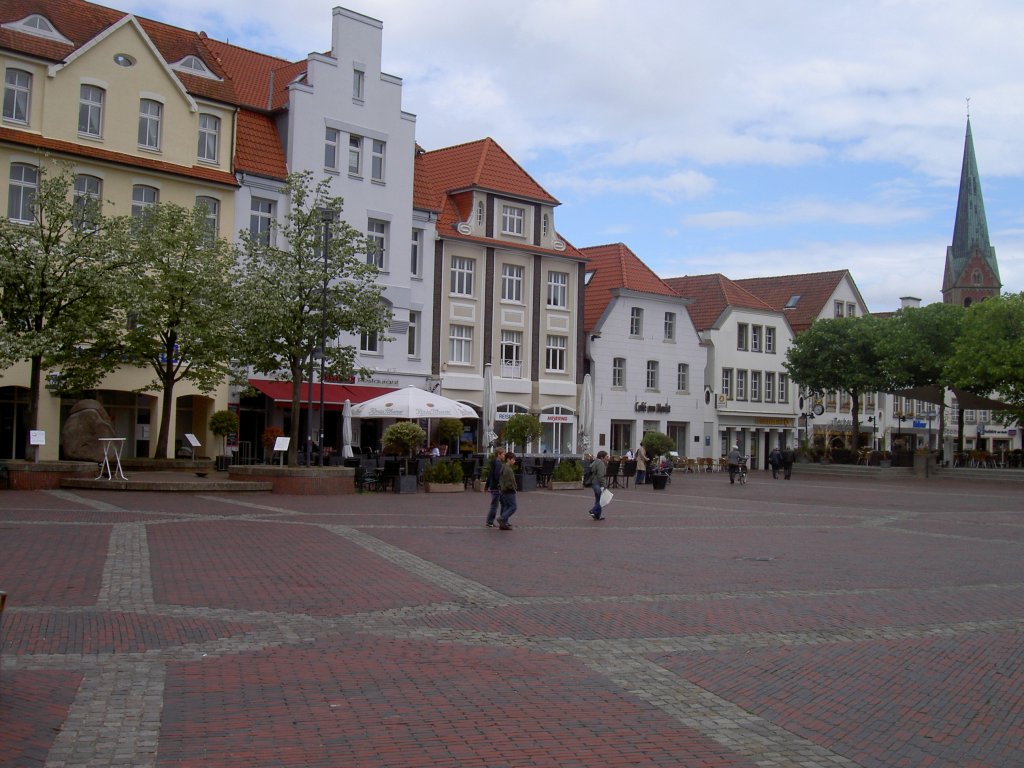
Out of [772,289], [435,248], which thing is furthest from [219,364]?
[772,289]

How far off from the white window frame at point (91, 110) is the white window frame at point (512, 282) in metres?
18.8

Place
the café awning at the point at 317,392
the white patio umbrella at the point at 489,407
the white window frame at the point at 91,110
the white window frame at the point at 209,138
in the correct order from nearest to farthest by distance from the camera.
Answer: the white window frame at the point at 91,110
the white patio umbrella at the point at 489,407
the café awning at the point at 317,392
the white window frame at the point at 209,138

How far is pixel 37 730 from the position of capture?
657cm

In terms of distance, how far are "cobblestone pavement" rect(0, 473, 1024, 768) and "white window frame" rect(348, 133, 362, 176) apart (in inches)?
1044

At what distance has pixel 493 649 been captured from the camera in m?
9.30

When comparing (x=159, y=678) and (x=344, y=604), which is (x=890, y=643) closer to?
(x=344, y=604)

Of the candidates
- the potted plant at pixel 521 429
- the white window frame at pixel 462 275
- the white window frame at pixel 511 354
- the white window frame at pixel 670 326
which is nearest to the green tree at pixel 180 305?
the potted plant at pixel 521 429

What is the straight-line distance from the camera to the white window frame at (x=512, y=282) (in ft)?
160

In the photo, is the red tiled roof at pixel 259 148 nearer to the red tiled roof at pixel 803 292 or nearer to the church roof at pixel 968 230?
the red tiled roof at pixel 803 292

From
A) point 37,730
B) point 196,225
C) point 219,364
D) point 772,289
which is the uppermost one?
point 772,289

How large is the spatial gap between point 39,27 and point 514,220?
2161 cm

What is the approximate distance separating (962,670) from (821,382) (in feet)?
172

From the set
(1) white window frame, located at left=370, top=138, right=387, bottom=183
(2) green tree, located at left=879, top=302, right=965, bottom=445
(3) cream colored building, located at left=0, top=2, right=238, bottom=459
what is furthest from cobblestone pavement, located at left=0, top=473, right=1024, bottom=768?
(2) green tree, located at left=879, top=302, right=965, bottom=445

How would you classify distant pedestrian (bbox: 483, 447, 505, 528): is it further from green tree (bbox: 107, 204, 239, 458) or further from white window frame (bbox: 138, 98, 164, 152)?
white window frame (bbox: 138, 98, 164, 152)
